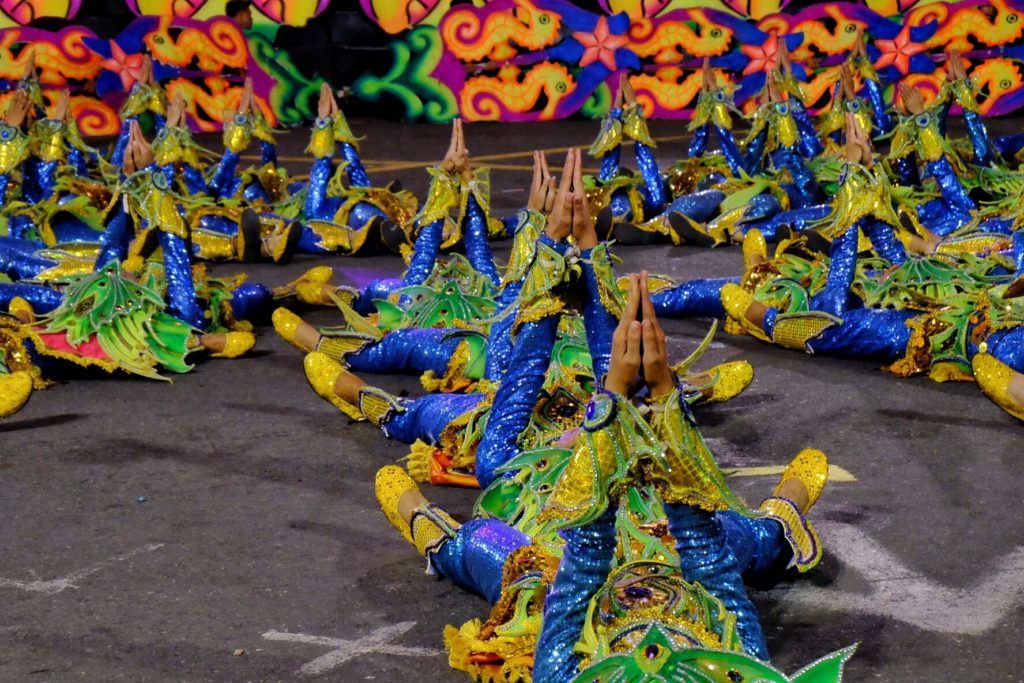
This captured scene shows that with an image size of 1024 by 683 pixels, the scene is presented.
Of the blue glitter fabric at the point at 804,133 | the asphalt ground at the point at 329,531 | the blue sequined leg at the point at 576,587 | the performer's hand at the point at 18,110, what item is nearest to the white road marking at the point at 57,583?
the asphalt ground at the point at 329,531

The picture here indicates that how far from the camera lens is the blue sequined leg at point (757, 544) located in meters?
3.62

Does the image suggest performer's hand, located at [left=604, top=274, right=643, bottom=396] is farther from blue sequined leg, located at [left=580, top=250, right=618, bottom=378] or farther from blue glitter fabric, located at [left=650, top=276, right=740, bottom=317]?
blue glitter fabric, located at [left=650, top=276, right=740, bottom=317]

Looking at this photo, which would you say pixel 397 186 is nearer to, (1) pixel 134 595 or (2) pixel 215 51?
(2) pixel 215 51

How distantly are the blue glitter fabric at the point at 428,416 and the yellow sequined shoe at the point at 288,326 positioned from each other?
1.08m

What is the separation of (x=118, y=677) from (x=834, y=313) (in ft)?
11.4

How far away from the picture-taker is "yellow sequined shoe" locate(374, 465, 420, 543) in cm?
408

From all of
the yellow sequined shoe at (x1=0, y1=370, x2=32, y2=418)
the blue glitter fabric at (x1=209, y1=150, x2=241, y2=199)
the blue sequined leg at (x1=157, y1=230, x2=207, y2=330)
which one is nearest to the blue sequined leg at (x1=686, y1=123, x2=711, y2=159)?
the blue glitter fabric at (x1=209, y1=150, x2=241, y2=199)

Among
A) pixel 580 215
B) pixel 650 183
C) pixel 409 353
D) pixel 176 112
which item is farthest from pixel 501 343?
pixel 650 183

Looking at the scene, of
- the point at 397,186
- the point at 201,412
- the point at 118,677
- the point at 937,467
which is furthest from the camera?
the point at 397,186

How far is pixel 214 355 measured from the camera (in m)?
6.41

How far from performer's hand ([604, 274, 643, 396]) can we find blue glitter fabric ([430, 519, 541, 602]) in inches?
34.4

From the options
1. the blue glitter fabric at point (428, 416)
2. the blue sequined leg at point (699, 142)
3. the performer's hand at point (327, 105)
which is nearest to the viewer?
the blue glitter fabric at point (428, 416)

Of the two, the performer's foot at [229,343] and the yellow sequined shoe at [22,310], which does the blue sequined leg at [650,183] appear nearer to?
the performer's foot at [229,343]

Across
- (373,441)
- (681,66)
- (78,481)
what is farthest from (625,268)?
(681,66)
